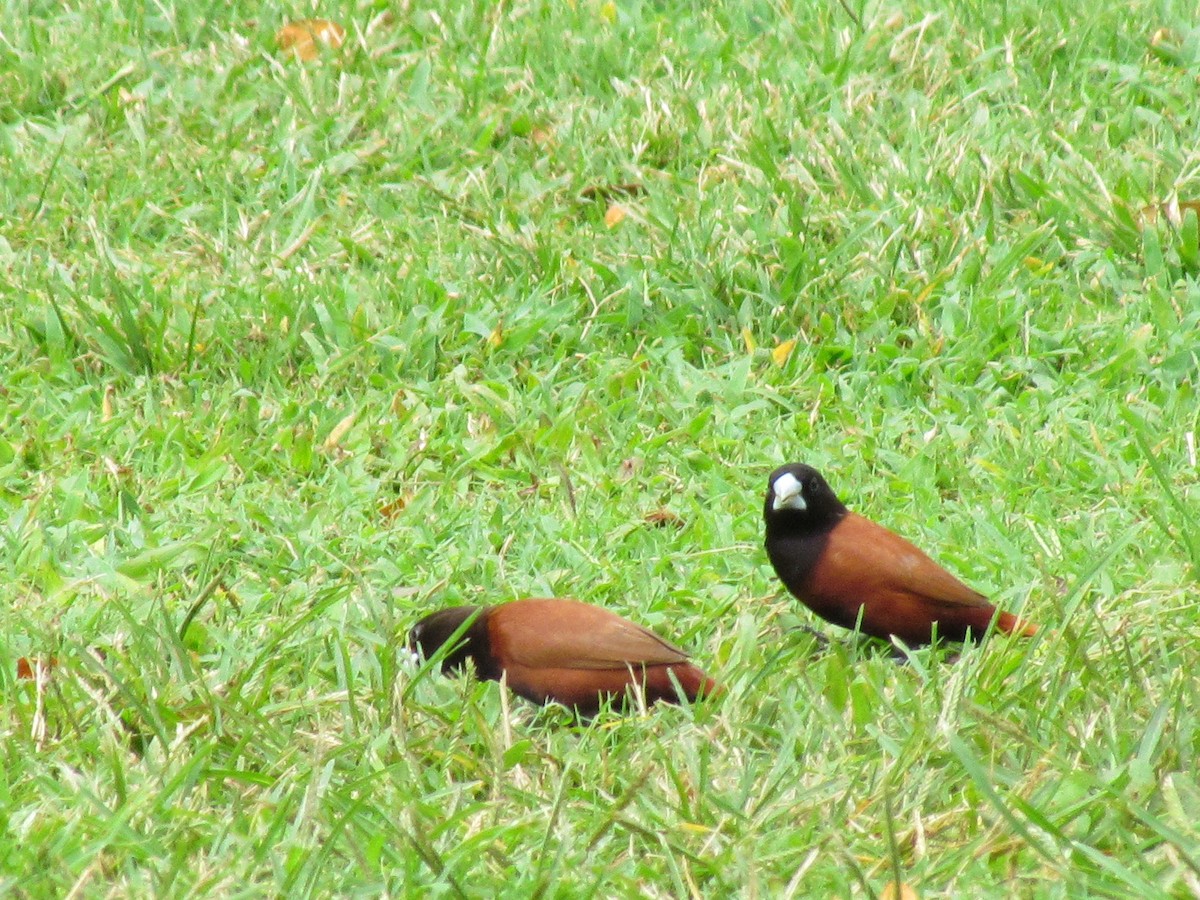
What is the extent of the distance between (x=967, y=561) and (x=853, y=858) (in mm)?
1715

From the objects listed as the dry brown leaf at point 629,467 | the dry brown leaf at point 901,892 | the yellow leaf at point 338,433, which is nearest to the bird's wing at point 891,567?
the dry brown leaf at point 629,467

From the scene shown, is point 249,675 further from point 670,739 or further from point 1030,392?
point 1030,392

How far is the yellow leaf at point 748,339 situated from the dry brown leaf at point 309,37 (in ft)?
7.78

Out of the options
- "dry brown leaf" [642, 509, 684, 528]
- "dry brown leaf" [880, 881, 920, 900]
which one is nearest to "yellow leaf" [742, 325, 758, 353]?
"dry brown leaf" [642, 509, 684, 528]

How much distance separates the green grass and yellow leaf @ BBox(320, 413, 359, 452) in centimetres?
2

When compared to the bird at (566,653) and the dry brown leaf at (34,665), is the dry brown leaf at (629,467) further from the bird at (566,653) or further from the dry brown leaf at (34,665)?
the dry brown leaf at (34,665)

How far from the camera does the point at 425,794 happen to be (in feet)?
11.1

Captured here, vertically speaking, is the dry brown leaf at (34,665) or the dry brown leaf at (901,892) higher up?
the dry brown leaf at (901,892)

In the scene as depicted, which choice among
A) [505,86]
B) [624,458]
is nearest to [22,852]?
[624,458]

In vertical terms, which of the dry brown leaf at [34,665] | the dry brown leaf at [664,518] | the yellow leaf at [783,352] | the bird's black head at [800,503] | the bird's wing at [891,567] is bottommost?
the dry brown leaf at [34,665]

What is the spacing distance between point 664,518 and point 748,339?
957mm

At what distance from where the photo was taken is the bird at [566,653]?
3863 mm

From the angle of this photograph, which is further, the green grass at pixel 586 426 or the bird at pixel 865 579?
the bird at pixel 865 579

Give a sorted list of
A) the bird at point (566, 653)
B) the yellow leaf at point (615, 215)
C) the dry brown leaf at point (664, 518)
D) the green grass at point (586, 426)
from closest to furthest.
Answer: the green grass at point (586, 426), the bird at point (566, 653), the dry brown leaf at point (664, 518), the yellow leaf at point (615, 215)
